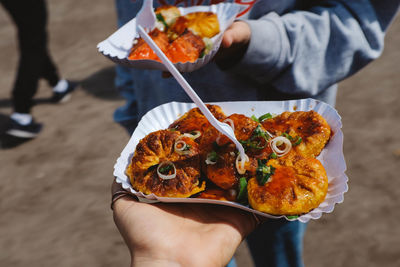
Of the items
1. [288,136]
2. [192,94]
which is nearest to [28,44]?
[192,94]

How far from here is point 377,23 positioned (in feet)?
8.32

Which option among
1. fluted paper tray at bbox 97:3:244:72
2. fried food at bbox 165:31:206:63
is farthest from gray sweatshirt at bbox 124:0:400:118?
fried food at bbox 165:31:206:63

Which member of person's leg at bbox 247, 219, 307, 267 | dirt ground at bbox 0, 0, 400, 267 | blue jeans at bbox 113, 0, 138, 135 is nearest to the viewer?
person's leg at bbox 247, 219, 307, 267

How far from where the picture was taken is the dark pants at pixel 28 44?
591 cm

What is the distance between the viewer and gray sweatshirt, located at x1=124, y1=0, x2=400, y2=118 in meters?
2.42

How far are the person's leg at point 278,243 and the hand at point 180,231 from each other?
0.95 m

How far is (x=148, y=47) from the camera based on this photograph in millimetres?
2338

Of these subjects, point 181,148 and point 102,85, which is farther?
point 102,85

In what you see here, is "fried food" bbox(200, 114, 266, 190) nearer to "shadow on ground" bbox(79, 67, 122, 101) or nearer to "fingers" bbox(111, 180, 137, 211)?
"fingers" bbox(111, 180, 137, 211)

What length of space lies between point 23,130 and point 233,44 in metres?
4.92

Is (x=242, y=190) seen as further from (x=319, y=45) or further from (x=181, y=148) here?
(x=319, y=45)

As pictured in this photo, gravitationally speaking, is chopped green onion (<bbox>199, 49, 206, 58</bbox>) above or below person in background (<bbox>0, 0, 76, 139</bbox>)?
above

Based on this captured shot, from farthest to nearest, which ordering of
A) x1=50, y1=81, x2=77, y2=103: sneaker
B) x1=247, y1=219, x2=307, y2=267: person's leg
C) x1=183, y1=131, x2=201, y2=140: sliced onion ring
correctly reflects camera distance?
x1=50, y1=81, x2=77, y2=103: sneaker < x1=247, y1=219, x2=307, y2=267: person's leg < x1=183, y1=131, x2=201, y2=140: sliced onion ring

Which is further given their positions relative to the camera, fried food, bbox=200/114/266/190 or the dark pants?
the dark pants
